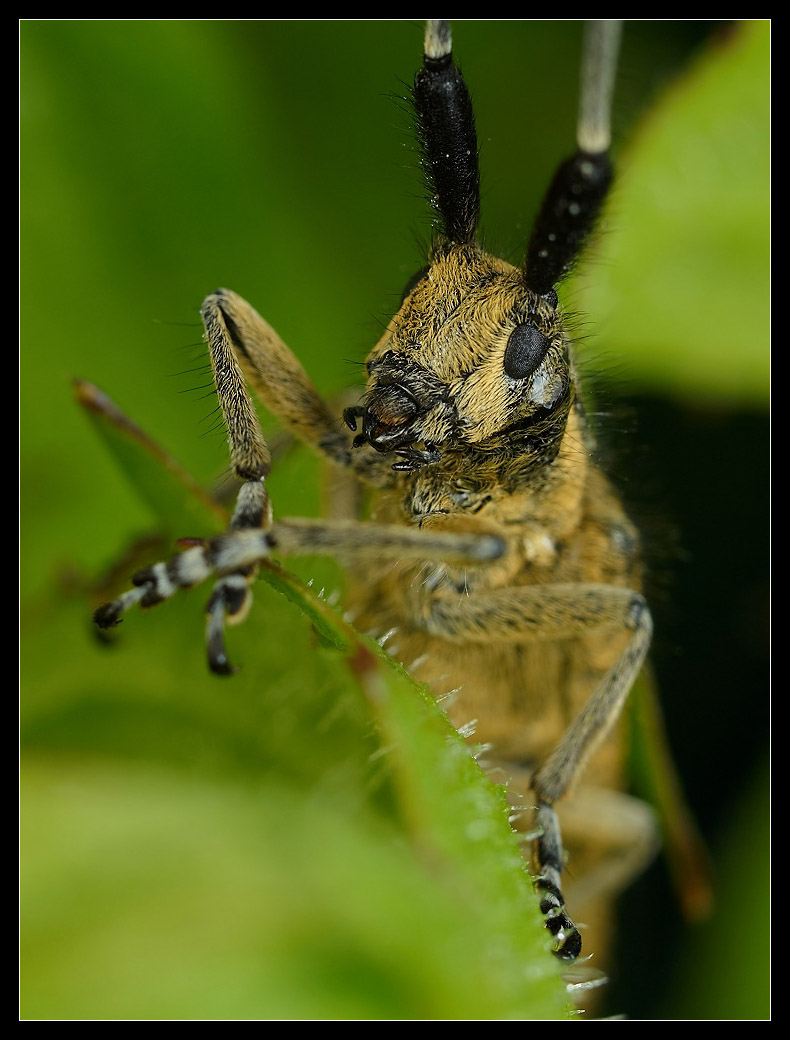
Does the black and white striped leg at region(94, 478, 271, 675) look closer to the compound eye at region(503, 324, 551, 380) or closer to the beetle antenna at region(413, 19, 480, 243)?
the compound eye at region(503, 324, 551, 380)

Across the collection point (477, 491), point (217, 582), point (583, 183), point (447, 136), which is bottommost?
point (217, 582)

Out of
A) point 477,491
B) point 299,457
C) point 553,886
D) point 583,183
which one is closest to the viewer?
Result: point 583,183

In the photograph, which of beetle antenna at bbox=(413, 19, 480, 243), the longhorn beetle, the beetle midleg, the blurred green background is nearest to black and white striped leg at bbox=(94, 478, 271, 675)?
the longhorn beetle

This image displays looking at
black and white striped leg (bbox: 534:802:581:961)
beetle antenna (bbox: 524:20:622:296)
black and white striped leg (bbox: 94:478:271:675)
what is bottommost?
black and white striped leg (bbox: 534:802:581:961)

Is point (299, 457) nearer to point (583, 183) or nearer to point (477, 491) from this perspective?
point (477, 491)

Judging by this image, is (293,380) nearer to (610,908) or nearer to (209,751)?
(209,751)

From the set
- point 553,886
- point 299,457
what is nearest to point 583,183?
point 299,457

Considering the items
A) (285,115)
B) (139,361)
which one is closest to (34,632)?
(139,361)
